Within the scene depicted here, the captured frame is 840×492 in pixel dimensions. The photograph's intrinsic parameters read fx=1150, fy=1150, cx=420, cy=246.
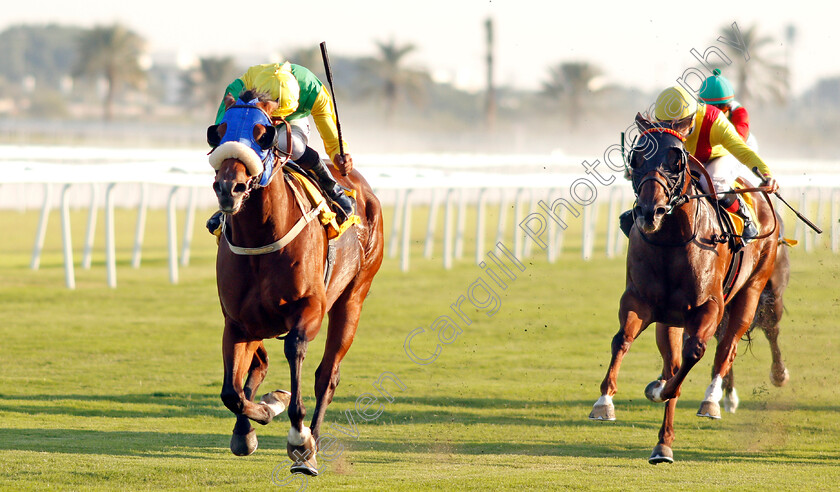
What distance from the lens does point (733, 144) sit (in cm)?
627

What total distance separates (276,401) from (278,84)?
4.63 ft

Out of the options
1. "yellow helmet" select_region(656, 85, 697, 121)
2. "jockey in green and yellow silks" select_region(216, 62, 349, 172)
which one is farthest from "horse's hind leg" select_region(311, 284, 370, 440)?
"yellow helmet" select_region(656, 85, 697, 121)

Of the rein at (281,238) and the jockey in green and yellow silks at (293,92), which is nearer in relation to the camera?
the rein at (281,238)

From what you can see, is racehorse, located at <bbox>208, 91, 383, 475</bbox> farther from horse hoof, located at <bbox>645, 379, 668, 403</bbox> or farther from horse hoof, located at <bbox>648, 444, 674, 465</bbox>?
horse hoof, located at <bbox>645, 379, 668, 403</bbox>

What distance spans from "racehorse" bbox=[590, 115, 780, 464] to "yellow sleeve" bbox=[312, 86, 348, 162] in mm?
1491

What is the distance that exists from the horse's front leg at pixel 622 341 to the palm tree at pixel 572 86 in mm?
47496

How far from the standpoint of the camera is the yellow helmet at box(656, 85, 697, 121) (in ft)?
19.5

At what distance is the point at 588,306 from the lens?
1219 centimetres

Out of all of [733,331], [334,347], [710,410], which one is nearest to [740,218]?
[733,331]

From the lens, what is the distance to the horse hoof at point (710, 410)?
660cm

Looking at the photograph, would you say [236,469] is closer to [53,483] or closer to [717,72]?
[53,483]

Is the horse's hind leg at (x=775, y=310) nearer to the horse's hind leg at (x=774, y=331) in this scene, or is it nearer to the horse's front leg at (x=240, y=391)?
the horse's hind leg at (x=774, y=331)

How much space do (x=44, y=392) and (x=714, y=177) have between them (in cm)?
433

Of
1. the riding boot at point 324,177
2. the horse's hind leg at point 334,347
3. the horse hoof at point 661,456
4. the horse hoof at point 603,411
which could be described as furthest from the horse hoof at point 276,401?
the horse hoof at point 661,456
